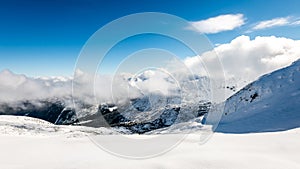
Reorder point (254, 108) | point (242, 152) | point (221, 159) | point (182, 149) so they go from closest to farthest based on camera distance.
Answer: point (221, 159), point (242, 152), point (182, 149), point (254, 108)

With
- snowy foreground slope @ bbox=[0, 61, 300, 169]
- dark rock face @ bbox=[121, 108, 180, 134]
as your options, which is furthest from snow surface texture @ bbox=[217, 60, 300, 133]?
dark rock face @ bbox=[121, 108, 180, 134]

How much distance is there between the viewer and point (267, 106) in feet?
90.2

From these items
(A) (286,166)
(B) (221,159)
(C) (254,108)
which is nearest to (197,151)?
(B) (221,159)

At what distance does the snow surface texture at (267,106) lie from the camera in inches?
876

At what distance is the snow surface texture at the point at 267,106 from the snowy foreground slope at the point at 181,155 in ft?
25.1

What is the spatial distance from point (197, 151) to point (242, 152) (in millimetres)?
1891

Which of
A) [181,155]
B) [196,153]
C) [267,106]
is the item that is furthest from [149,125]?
[181,155]

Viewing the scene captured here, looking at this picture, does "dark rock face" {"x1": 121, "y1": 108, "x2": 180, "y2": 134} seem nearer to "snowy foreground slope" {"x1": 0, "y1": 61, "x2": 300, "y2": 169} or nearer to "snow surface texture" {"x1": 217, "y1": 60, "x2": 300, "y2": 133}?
"snow surface texture" {"x1": 217, "y1": 60, "x2": 300, "y2": 133}

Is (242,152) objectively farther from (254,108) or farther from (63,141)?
(254,108)

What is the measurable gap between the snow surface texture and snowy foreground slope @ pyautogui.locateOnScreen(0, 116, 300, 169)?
7.67 m

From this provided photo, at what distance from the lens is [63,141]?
1656cm

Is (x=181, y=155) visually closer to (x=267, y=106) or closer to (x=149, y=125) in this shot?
(x=267, y=106)

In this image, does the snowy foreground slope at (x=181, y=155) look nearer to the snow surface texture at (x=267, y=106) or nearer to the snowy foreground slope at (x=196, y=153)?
the snowy foreground slope at (x=196, y=153)

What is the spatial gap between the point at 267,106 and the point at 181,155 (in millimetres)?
19498
